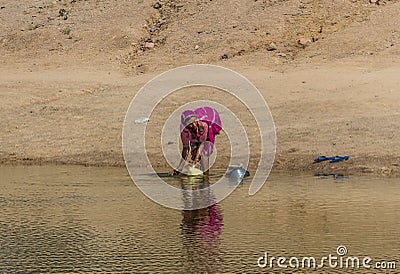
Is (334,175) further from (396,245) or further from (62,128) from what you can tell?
(62,128)

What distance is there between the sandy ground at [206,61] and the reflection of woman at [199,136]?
128 centimetres

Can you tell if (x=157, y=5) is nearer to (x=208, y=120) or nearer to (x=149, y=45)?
Result: (x=149, y=45)

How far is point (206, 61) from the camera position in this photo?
120 feet

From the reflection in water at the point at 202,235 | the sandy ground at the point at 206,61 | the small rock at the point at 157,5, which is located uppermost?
the small rock at the point at 157,5

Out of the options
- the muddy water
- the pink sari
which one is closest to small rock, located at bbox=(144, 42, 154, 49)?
the pink sari

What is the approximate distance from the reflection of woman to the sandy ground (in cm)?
128

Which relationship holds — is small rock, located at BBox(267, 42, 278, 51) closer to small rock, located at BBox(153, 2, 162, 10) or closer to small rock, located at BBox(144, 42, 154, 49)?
small rock, located at BBox(144, 42, 154, 49)

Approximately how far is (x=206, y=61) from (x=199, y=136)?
1699 centimetres

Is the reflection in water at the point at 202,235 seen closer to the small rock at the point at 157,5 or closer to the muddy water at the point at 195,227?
the muddy water at the point at 195,227

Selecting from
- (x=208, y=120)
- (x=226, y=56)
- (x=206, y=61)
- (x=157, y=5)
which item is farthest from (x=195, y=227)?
(x=157, y=5)

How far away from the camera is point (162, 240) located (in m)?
12.9

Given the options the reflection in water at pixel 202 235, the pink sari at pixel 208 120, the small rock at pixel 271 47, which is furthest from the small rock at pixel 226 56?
the reflection in water at pixel 202 235

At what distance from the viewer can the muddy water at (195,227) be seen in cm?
1169

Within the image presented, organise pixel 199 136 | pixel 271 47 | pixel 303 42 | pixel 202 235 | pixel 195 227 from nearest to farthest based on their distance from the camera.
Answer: pixel 202 235 < pixel 195 227 < pixel 199 136 < pixel 303 42 < pixel 271 47
